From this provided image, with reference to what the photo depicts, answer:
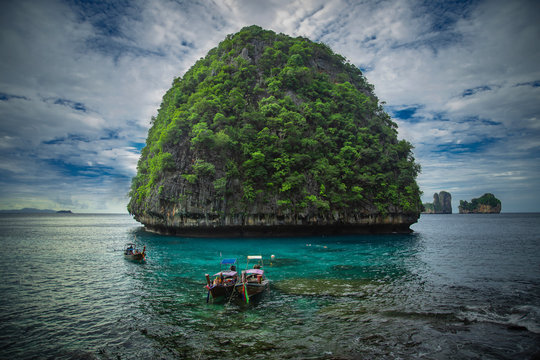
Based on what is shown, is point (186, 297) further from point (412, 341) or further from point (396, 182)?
point (396, 182)

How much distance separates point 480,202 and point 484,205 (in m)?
2.55

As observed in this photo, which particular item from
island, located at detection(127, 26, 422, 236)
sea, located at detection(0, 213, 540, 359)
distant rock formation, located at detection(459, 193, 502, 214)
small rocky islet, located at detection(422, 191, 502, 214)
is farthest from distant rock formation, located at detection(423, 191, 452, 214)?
sea, located at detection(0, 213, 540, 359)

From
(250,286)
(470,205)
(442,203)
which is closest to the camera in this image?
(250,286)

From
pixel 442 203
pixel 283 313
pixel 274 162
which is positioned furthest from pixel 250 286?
pixel 442 203

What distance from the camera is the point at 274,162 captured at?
3956 cm

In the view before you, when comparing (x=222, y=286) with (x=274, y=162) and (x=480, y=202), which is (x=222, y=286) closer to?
(x=274, y=162)

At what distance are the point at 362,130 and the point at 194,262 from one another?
37215mm

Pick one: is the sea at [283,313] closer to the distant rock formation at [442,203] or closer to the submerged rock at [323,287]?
the submerged rock at [323,287]

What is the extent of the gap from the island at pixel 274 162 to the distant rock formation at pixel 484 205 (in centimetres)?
14120

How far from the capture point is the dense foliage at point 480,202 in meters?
146

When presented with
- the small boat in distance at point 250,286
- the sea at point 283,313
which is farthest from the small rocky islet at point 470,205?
the small boat in distance at point 250,286

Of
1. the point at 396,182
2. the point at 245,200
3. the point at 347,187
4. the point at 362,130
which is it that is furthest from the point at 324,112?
the point at 245,200

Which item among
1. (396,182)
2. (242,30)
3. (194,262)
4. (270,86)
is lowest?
(194,262)

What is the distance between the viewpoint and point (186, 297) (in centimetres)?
1359
